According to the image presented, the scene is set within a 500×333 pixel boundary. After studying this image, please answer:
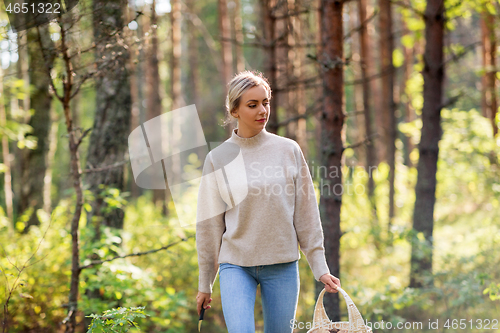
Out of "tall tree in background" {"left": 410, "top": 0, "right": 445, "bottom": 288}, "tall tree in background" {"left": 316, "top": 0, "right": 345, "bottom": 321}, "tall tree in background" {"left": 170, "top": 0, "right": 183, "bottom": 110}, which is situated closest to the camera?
"tall tree in background" {"left": 316, "top": 0, "right": 345, "bottom": 321}

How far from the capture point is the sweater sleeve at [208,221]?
248 cm

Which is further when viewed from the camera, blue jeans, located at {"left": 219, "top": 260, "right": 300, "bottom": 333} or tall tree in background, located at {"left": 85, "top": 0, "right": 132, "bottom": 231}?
tall tree in background, located at {"left": 85, "top": 0, "right": 132, "bottom": 231}

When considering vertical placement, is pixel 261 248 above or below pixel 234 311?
above

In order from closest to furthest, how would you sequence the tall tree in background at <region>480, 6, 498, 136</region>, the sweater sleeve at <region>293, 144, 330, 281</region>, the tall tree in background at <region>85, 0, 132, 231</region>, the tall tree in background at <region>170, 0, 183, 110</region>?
1. the sweater sleeve at <region>293, 144, 330, 281</region>
2. the tall tree in background at <region>85, 0, 132, 231</region>
3. the tall tree in background at <region>480, 6, 498, 136</region>
4. the tall tree in background at <region>170, 0, 183, 110</region>

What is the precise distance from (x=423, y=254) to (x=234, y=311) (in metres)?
3.69

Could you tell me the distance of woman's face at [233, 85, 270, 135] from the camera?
2391 millimetres

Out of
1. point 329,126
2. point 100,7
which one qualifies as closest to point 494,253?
point 329,126

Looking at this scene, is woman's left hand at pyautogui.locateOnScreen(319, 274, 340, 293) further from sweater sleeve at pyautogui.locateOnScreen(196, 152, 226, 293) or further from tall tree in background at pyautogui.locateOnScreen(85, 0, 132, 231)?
tall tree in background at pyautogui.locateOnScreen(85, 0, 132, 231)

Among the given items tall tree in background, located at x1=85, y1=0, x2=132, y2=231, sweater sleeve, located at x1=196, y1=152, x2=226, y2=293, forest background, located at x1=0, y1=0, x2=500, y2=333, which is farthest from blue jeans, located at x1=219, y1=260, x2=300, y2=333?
tall tree in background, located at x1=85, y1=0, x2=132, y2=231

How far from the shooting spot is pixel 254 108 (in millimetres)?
2422

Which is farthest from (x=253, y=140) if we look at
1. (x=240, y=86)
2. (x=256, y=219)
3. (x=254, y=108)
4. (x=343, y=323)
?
(x=343, y=323)

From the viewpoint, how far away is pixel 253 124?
2449 millimetres

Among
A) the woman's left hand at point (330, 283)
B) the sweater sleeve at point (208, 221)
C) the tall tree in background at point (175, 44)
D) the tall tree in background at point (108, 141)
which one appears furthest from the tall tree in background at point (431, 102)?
the tall tree in background at point (175, 44)

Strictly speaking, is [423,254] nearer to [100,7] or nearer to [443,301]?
[443,301]
